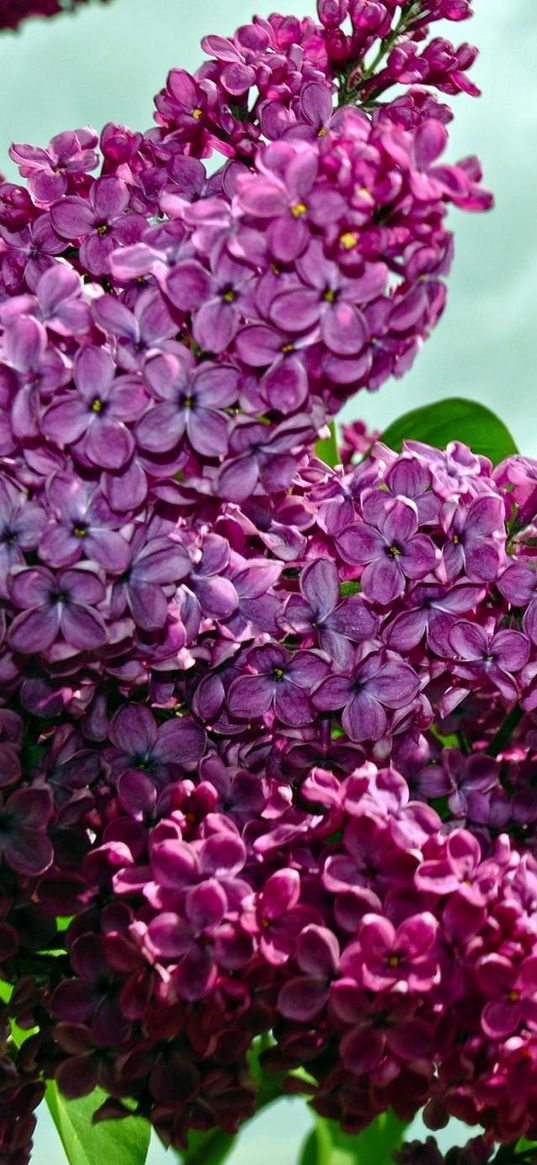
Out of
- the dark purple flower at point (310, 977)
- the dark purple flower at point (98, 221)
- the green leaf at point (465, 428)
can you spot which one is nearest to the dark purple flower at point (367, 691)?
the dark purple flower at point (310, 977)

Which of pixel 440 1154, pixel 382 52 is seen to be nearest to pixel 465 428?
pixel 382 52

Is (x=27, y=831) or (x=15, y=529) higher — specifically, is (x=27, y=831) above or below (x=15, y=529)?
below

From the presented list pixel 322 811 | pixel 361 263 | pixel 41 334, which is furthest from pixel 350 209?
pixel 322 811

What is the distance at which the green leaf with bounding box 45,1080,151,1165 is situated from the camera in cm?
93

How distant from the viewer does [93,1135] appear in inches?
37.3

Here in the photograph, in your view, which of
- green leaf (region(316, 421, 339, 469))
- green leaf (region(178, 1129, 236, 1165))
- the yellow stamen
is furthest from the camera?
green leaf (region(316, 421, 339, 469))

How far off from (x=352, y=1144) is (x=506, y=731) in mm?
406

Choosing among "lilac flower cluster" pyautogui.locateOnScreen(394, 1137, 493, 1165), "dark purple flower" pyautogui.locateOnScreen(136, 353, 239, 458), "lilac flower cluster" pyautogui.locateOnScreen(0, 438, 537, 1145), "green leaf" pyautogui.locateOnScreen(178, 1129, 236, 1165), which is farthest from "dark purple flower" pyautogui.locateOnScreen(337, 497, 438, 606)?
"green leaf" pyautogui.locateOnScreen(178, 1129, 236, 1165)

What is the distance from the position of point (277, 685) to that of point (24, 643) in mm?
117

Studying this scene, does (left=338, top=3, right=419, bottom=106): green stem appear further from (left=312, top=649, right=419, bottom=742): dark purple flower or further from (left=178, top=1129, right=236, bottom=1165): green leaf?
(left=178, top=1129, right=236, bottom=1165): green leaf

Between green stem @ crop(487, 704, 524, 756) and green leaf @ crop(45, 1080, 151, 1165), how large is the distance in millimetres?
344

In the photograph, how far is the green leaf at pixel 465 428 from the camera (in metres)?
1.14

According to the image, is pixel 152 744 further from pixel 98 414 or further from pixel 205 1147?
pixel 205 1147

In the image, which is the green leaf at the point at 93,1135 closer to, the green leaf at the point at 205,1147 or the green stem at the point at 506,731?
the green leaf at the point at 205,1147
